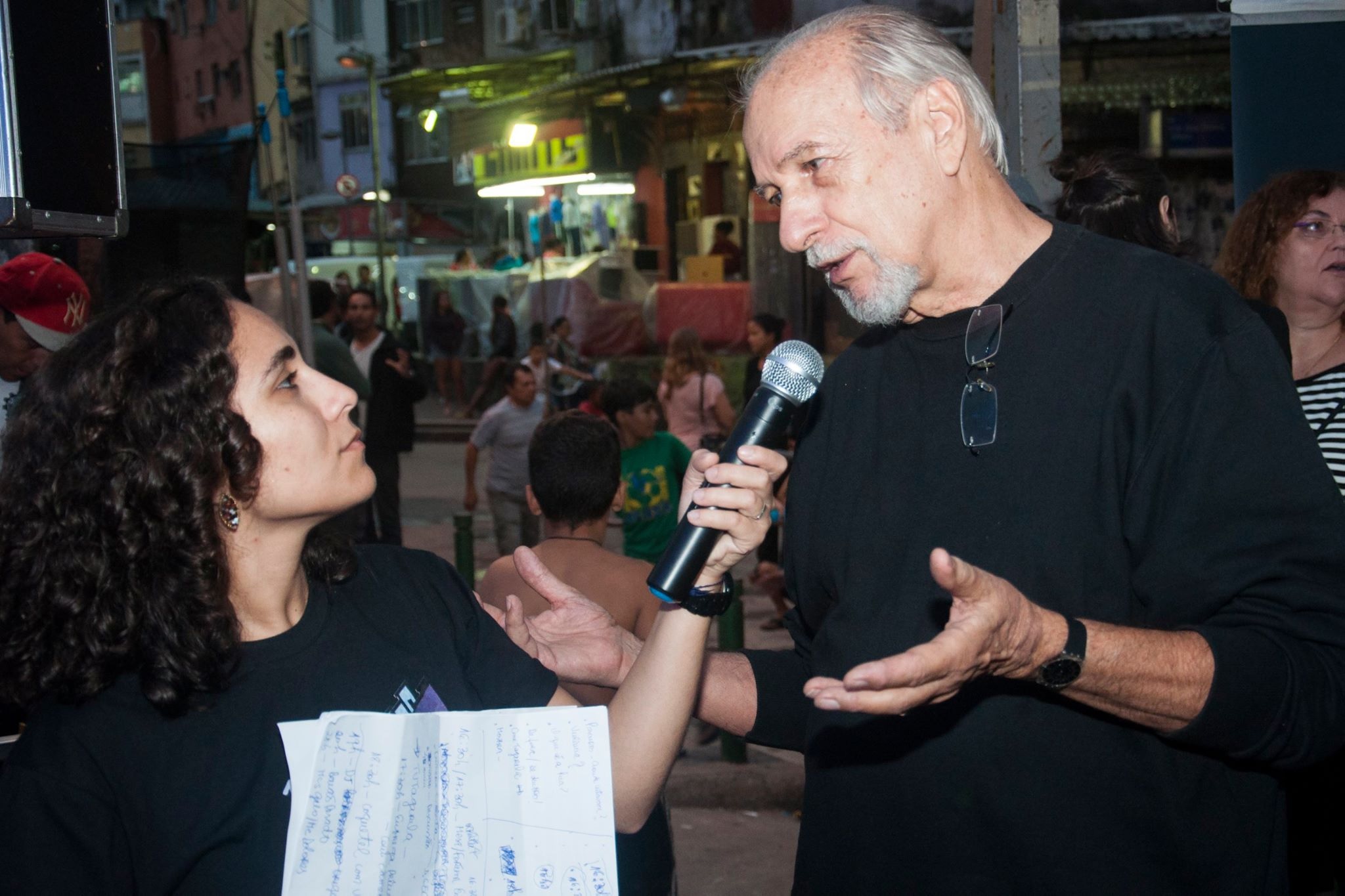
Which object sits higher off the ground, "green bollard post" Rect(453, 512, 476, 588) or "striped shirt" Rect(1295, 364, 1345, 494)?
"striped shirt" Rect(1295, 364, 1345, 494)

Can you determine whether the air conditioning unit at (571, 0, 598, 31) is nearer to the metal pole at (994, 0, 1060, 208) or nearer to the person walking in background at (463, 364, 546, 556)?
the person walking in background at (463, 364, 546, 556)

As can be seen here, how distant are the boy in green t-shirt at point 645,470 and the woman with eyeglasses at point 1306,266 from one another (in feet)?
10.7

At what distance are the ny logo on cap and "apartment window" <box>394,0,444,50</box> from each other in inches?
1074

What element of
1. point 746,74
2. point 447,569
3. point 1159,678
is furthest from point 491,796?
point 746,74

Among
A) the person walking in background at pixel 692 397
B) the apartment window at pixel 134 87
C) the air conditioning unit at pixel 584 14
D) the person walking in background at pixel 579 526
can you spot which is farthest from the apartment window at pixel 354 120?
the person walking in background at pixel 579 526

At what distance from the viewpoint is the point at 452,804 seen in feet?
5.62

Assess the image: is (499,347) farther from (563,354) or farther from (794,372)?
(794,372)

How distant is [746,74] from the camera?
229 centimetres

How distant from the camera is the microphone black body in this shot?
1717 mm

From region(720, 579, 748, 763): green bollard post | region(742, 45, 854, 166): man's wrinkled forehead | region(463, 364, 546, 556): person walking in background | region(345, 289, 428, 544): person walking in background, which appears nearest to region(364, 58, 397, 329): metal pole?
region(345, 289, 428, 544): person walking in background

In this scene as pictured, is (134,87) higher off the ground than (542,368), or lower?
higher

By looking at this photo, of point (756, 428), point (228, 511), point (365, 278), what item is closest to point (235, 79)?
point (365, 278)

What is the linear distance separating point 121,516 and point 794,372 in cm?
101

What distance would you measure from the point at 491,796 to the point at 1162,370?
1.15m
